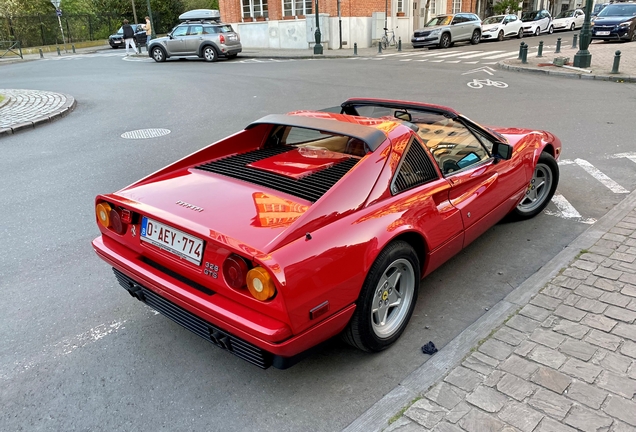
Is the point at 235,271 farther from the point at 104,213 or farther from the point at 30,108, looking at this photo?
the point at 30,108

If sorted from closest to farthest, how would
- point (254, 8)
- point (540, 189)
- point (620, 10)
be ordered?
point (540, 189), point (620, 10), point (254, 8)

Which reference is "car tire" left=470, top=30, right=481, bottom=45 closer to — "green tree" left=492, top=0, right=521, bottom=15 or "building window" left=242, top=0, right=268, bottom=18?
"green tree" left=492, top=0, right=521, bottom=15

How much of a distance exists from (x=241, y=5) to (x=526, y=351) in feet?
101

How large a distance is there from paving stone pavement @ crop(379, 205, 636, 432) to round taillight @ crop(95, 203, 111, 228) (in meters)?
2.22

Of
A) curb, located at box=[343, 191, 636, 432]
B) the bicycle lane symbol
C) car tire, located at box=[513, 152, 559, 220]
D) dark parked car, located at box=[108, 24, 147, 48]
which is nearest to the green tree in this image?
dark parked car, located at box=[108, 24, 147, 48]

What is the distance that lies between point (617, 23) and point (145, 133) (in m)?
22.7

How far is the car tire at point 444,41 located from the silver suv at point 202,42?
34.8 feet

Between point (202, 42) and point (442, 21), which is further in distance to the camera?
point (442, 21)

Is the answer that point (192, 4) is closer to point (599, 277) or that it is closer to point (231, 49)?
point (231, 49)

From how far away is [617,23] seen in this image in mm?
22562

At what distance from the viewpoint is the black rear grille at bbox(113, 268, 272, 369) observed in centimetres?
260

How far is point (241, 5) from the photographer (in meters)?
30.1

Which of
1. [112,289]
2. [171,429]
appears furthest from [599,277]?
[112,289]

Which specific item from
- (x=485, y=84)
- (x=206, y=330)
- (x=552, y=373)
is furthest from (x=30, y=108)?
(x=552, y=373)
